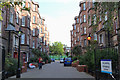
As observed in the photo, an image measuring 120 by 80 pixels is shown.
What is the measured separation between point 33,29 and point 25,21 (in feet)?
30.1

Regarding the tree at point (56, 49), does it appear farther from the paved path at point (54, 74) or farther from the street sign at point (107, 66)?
the street sign at point (107, 66)

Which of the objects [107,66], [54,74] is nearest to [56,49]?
[54,74]

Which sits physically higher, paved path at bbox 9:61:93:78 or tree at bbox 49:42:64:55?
tree at bbox 49:42:64:55

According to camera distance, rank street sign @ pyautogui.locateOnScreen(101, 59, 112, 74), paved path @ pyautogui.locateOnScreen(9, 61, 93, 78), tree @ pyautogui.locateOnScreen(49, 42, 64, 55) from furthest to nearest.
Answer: tree @ pyautogui.locateOnScreen(49, 42, 64, 55)
paved path @ pyautogui.locateOnScreen(9, 61, 93, 78)
street sign @ pyautogui.locateOnScreen(101, 59, 112, 74)

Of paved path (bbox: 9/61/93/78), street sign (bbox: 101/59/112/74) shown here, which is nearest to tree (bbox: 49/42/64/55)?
paved path (bbox: 9/61/93/78)

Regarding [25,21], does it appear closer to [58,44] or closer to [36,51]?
[36,51]

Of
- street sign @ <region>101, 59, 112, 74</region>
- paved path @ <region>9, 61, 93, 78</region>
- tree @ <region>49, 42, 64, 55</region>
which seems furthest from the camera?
tree @ <region>49, 42, 64, 55</region>

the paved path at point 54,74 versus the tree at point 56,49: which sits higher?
the tree at point 56,49

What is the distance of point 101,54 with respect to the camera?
39.4 ft

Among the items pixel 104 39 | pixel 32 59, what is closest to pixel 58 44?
pixel 32 59

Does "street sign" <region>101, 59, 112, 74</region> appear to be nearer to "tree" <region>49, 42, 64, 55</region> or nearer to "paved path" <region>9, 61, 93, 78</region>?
"paved path" <region>9, 61, 93, 78</region>

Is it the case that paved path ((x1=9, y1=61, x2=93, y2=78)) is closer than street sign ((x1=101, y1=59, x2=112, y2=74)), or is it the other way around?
street sign ((x1=101, y1=59, x2=112, y2=74))

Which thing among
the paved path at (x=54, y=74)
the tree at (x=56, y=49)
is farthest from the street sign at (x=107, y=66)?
the tree at (x=56, y=49)

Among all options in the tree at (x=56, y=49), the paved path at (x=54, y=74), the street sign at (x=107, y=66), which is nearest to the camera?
the street sign at (x=107, y=66)
